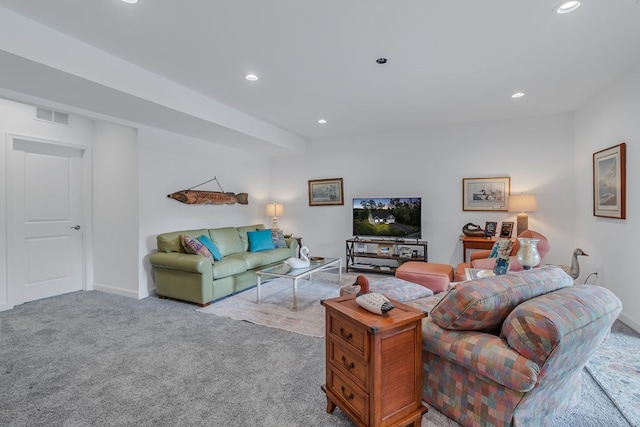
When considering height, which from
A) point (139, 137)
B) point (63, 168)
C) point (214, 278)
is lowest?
point (214, 278)

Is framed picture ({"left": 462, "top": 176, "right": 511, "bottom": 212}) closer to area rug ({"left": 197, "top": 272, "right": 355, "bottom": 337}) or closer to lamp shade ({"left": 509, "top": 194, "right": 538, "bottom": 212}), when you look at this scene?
lamp shade ({"left": 509, "top": 194, "right": 538, "bottom": 212})

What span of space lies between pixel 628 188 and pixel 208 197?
5132 millimetres

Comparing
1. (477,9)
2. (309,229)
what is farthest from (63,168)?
(477,9)

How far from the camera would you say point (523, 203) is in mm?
4168

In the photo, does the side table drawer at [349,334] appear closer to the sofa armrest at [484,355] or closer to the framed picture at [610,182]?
the sofa armrest at [484,355]

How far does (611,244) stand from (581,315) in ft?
9.13

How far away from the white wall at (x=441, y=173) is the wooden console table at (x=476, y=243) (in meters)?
0.36

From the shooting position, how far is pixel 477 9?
205cm

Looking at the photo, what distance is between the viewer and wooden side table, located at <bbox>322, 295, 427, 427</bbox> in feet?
4.54

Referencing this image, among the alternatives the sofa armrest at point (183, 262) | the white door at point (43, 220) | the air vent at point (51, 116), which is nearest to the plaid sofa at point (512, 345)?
the sofa armrest at point (183, 262)

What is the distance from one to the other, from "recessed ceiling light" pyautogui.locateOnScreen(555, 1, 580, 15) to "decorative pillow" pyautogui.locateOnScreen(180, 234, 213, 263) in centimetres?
399

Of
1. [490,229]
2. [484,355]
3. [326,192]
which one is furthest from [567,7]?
[326,192]

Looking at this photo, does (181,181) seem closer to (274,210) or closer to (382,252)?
(274,210)

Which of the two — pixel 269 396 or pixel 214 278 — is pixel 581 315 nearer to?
pixel 269 396
